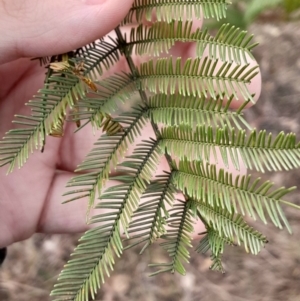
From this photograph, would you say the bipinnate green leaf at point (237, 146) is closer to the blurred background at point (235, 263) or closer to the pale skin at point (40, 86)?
the pale skin at point (40, 86)

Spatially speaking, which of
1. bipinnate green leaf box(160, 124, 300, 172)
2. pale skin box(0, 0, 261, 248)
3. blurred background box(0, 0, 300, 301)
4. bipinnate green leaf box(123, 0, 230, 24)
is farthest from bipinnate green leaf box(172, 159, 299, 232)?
blurred background box(0, 0, 300, 301)

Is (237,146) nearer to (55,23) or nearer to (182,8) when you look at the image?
(182,8)

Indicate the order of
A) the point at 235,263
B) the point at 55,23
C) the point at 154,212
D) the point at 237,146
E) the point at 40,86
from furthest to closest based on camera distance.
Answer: the point at 235,263, the point at 40,86, the point at 55,23, the point at 154,212, the point at 237,146

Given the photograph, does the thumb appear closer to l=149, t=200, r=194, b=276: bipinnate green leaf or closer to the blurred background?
l=149, t=200, r=194, b=276: bipinnate green leaf

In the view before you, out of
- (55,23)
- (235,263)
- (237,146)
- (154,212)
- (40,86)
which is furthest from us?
(235,263)

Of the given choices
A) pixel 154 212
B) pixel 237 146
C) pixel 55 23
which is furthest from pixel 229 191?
pixel 55 23

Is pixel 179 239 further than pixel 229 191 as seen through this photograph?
Yes

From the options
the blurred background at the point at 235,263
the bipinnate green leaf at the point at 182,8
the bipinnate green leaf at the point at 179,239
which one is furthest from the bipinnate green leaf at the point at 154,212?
the blurred background at the point at 235,263

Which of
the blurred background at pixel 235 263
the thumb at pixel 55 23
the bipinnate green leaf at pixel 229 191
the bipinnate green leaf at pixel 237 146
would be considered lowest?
the blurred background at pixel 235 263
